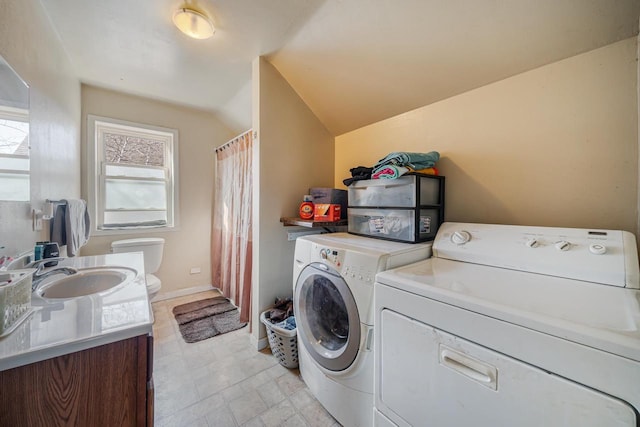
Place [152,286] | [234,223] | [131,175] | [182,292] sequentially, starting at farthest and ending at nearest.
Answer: [182,292] → [131,175] → [234,223] → [152,286]

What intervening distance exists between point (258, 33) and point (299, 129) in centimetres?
73

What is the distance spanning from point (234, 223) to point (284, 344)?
139 cm

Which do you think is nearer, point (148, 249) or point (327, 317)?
point (327, 317)

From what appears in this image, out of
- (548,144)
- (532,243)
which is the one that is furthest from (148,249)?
(548,144)

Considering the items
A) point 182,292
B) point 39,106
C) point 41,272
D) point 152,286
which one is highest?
point 39,106

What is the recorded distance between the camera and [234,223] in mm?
2576

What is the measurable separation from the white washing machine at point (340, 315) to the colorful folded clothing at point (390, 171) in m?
0.41

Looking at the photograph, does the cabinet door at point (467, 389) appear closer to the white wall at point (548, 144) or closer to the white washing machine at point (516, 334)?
the white washing machine at point (516, 334)

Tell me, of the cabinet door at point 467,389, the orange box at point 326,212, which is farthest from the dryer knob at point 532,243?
the orange box at point 326,212

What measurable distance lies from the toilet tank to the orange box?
1854 millimetres

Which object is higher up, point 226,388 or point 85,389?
point 85,389

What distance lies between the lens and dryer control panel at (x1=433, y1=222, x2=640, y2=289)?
851 mm

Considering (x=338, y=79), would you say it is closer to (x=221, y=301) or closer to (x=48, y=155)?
(x=48, y=155)

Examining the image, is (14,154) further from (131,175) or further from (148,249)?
(131,175)
